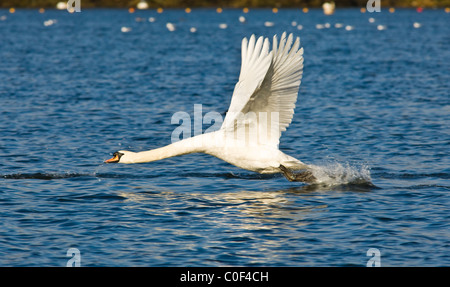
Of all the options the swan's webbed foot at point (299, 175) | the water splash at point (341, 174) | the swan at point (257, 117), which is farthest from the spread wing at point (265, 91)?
the water splash at point (341, 174)

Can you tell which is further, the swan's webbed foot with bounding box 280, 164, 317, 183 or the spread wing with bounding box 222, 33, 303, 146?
the swan's webbed foot with bounding box 280, 164, 317, 183

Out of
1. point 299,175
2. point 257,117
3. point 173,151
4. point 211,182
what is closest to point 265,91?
point 257,117

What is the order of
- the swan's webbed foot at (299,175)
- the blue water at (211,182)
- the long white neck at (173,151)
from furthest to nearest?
the swan's webbed foot at (299,175) → the long white neck at (173,151) → the blue water at (211,182)

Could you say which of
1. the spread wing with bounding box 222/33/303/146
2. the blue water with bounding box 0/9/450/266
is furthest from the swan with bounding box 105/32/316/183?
the blue water with bounding box 0/9/450/266

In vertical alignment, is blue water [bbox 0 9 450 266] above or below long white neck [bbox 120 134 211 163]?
below

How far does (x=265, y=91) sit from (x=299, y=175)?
7.70 ft

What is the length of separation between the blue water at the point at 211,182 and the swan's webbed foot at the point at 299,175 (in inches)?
10.5

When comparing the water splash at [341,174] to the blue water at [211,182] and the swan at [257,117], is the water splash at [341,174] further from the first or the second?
the swan at [257,117]

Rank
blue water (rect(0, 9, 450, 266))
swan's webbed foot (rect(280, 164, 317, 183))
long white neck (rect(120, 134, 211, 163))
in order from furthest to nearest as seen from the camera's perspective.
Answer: swan's webbed foot (rect(280, 164, 317, 183))
long white neck (rect(120, 134, 211, 163))
blue water (rect(0, 9, 450, 266))

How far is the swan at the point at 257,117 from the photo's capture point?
12.0 m

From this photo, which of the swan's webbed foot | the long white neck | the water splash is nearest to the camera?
the long white neck

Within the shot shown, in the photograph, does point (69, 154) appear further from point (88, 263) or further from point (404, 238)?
point (404, 238)

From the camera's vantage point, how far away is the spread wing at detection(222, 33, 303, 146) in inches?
468

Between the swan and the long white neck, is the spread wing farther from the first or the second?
the long white neck
